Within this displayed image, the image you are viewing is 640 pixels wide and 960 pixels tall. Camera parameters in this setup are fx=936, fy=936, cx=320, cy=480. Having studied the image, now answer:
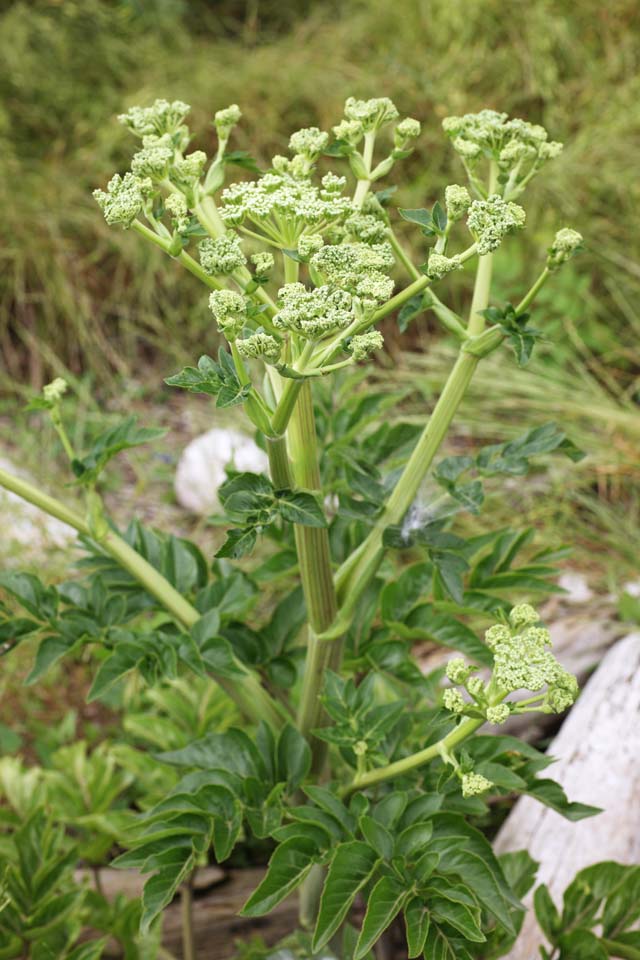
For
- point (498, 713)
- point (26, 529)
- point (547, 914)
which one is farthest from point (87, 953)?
point (26, 529)

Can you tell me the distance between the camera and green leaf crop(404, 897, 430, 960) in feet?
2.46

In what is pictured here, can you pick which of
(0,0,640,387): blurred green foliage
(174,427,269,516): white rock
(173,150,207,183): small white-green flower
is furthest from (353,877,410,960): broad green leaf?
(0,0,640,387): blurred green foliage

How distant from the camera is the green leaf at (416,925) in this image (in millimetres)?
751

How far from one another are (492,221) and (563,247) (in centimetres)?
10

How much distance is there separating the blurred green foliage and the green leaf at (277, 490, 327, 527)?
233 centimetres

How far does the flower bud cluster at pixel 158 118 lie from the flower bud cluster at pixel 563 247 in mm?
350

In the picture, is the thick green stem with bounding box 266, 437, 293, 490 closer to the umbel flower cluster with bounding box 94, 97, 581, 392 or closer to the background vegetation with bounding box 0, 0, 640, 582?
the umbel flower cluster with bounding box 94, 97, 581, 392

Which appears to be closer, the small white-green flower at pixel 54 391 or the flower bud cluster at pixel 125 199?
the flower bud cluster at pixel 125 199

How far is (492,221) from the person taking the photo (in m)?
0.70

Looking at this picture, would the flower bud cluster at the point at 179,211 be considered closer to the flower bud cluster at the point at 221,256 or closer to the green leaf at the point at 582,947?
the flower bud cluster at the point at 221,256

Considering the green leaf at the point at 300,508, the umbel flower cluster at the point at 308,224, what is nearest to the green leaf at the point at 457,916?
the green leaf at the point at 300,508

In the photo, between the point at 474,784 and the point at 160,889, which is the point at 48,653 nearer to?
the point at 160,889

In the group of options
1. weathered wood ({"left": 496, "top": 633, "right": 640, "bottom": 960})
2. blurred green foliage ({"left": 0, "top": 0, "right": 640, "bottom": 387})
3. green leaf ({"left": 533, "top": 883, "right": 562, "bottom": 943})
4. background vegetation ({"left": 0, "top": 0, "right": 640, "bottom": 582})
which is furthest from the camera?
blurred green foliage ({"left": 0, "top": 0, "right": 640, "bottom": 387})

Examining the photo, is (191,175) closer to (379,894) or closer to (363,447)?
(363,447)
